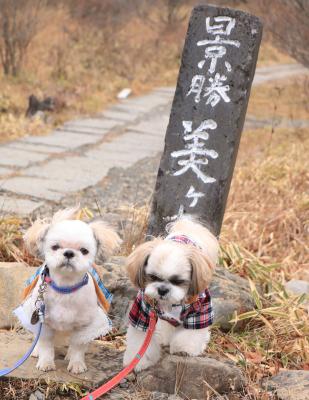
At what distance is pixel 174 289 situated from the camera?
2.89 m

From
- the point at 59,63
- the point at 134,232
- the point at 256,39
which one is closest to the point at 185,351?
the point at 134,232

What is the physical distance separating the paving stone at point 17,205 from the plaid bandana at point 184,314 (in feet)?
8.79

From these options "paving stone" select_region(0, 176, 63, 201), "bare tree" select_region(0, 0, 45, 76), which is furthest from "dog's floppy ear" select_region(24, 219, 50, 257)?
A: "bare tree" select_region(0, 0, 45, 76)

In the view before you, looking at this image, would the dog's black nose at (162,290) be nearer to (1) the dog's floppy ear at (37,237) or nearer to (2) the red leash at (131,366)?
(2) the red leash at (131,366)

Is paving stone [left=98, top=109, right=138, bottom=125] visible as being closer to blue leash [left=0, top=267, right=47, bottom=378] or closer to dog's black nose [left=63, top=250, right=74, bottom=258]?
blue leash [left=0, top=267, right=47, bottom=378]

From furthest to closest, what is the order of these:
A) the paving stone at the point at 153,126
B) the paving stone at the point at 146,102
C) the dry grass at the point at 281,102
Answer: the dry grass at the point at 281,102 < the paving stone at the point at 146,102 < the paving stone at the point at 153,126

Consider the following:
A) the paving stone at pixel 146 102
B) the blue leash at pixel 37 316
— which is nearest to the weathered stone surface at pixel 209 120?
the blue leash at pixel 37 316

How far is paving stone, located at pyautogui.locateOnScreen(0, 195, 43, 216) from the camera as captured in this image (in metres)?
5.78

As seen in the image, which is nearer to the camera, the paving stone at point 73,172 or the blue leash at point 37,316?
the blue leash at point 37,316

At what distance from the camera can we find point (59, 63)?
13406mm

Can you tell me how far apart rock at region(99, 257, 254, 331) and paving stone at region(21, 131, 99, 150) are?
4.73m

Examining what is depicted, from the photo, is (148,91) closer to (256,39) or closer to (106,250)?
(256,39)

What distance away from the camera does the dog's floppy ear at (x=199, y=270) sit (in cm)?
291

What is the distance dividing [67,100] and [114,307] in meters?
7.71
